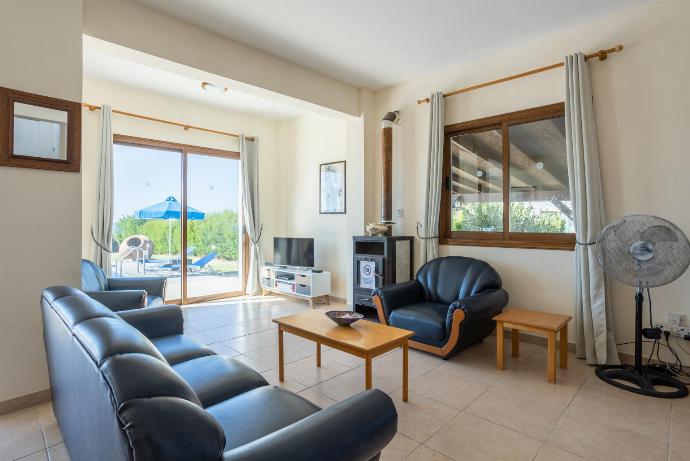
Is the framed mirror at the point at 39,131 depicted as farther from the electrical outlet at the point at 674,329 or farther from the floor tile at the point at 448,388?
the electrical outlet at the point at 674,329

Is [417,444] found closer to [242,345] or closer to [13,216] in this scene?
[242,345]

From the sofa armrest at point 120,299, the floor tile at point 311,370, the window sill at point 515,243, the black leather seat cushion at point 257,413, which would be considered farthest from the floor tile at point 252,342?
the window sill at point 515,243

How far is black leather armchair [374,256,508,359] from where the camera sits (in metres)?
2.95

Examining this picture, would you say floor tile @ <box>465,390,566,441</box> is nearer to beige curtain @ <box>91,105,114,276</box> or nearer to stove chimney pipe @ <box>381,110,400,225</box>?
stove chimney pipe @ <box>381,110,400,225</box>

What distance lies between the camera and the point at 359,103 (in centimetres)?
470

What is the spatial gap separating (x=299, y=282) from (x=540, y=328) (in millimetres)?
3333

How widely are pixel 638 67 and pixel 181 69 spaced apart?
381 cm

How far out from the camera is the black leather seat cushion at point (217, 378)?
Result: 1.63 metres

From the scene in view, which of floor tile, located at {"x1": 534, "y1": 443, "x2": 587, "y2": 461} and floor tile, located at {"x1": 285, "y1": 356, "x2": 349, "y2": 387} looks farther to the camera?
floor tile, located at {"x1": 285, "y1": 356, "x2": 349, "y2": 387}

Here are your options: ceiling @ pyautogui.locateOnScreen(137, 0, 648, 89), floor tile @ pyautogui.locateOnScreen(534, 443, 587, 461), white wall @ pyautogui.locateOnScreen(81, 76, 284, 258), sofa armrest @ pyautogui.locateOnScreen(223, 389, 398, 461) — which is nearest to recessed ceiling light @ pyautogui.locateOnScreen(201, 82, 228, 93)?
white wall @ pyautogui.locateOnScreen(81, 76, 284, 258)

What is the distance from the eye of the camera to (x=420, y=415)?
7.30 ft

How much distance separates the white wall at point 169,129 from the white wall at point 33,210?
6.77ft

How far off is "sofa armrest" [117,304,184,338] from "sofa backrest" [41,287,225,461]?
93 centimetres

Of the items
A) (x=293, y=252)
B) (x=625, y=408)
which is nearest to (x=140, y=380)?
(x=625, y=408)
